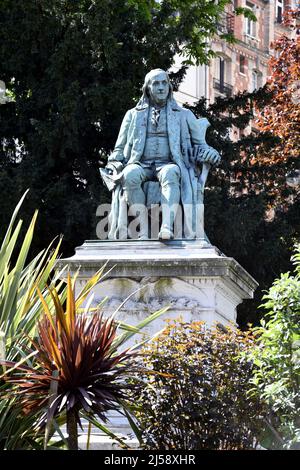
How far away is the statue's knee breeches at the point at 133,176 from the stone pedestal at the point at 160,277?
2.40ft

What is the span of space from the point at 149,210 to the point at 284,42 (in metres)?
14.5

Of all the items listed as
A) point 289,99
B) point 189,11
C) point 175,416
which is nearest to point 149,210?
point 175,416

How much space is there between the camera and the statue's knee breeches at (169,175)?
1414 centimetres

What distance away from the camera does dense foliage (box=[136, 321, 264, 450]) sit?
1063 centimetres

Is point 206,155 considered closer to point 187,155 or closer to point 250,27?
point 187,155

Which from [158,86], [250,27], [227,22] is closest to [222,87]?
[227,22]

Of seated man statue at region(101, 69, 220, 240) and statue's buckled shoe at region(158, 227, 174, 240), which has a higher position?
seated man statue at region(101, 69, 220, 240)

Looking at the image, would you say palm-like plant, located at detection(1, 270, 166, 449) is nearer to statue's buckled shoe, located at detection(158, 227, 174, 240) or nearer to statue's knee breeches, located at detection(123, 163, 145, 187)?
statue's buckled shoe, located at detection(158, 227, 174, 240)

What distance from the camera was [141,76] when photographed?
21.5 metres

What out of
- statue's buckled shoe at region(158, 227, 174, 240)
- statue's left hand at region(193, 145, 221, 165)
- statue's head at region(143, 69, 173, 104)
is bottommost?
statue's buckled shoe at region(158, 227, 174, 240)

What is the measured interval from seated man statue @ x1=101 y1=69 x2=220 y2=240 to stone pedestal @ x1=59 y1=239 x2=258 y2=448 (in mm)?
480

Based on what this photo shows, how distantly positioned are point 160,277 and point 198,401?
9.43 feet

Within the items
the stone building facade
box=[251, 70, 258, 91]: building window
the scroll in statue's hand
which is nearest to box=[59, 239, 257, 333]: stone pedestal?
the scroll in statue's hand

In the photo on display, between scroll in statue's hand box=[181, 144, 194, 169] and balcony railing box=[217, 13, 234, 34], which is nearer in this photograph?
scroll in statue's hand box=[181, 144, 194, 169]
